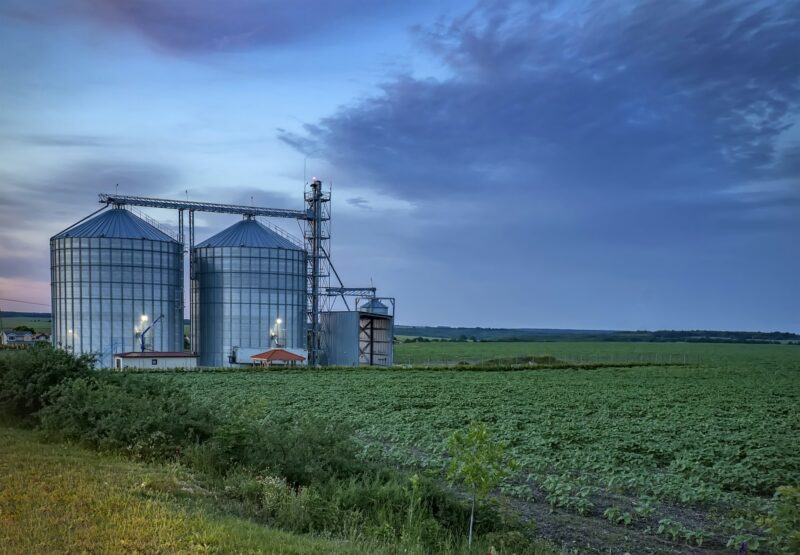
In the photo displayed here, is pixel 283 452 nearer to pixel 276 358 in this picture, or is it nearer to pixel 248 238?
pixel 276 358

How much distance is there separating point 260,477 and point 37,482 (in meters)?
3.77

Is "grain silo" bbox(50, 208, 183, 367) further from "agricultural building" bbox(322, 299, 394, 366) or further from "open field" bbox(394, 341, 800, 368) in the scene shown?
"open field" bbox(394, 341, 800, 368)

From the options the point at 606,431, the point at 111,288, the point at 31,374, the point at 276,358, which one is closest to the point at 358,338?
the point at 276,358

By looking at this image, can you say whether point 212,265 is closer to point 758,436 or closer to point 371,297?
point 371,297

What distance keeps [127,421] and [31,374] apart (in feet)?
21.2

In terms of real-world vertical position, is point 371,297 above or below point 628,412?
above

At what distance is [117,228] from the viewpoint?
54.0 metres

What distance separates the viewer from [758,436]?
68.4 feet

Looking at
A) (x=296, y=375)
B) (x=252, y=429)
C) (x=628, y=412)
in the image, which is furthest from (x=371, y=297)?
(x=252, y=429)

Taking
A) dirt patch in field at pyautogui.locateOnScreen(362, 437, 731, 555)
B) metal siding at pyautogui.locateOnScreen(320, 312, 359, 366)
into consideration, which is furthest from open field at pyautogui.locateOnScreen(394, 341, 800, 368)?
dirt patch in field at pyautogui.locateOnScreen(362, 437, 731, 555)

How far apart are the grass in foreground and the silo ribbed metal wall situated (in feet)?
153

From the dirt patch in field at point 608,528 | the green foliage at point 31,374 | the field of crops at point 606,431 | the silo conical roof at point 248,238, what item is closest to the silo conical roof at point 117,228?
the silo conical roof at point 248,238

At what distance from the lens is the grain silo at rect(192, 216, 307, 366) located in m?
57.0

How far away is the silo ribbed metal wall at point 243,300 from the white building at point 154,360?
16.0 feet
